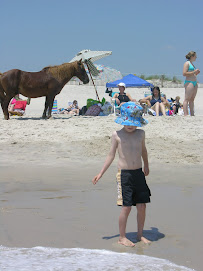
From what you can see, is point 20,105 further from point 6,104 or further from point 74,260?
point 74,260

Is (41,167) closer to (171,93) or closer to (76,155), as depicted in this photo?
(76,155)

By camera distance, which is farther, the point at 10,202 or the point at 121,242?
the point at 10,202

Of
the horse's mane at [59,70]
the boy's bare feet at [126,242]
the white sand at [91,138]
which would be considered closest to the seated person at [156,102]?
the white sand at [91,138]

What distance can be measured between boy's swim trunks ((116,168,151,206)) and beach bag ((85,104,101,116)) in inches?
404

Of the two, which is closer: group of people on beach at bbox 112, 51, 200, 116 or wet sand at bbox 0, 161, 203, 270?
wet sand at bbox 0, 161, 203, 270

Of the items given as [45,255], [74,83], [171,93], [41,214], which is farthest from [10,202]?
[74,83]

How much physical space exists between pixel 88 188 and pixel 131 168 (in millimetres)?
1897

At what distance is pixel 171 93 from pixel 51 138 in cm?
2228

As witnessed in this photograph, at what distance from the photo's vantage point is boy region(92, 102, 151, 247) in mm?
4098

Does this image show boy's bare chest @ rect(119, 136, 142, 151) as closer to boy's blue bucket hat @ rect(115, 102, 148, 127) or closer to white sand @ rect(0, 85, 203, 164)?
boy's blue bucket hat @ rect(115, 102, 148, 127)

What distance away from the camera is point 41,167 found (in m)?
7.57

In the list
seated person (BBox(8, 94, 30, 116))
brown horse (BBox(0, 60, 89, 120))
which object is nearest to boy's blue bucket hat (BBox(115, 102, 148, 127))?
brown horse (BBox(0, 60, 89, 120))

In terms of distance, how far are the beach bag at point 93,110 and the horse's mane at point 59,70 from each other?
80.9 inches

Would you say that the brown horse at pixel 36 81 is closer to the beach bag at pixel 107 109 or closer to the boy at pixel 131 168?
the beach bag at pixel 107 109
